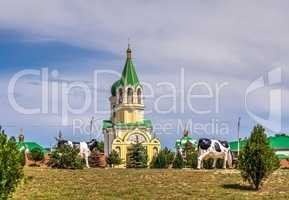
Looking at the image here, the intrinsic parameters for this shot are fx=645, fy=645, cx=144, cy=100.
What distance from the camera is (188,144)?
6819cm

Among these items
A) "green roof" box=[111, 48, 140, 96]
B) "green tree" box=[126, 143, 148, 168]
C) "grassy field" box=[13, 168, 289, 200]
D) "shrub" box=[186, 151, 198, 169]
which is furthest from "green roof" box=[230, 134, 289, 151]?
"grassy field" box=[13, 168, 289, 200]

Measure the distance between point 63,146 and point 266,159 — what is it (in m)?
15.8

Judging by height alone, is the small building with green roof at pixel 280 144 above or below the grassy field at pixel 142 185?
above

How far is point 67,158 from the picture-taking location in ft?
149

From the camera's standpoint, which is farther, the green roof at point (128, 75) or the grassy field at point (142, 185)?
the green roof at point (128, 75)

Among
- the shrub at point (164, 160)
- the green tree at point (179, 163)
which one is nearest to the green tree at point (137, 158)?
the shrub at point (164, 160)

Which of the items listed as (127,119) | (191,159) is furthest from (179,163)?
(127,119)

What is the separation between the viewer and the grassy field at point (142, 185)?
33281mm

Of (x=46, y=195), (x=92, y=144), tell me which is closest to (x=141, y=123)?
(x=92, y=144)

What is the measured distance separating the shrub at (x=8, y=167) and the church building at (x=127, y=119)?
61.7 metres

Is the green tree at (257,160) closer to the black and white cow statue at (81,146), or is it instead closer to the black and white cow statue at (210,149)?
the black and white cow statue at (210,149)

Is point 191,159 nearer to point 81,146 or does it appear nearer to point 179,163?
point 179,163

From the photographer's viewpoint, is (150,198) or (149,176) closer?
(150,198)

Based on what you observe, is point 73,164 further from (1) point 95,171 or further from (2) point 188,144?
(2) point 188,144
